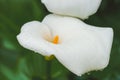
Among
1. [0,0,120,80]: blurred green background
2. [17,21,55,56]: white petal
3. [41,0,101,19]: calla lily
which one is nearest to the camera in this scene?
[17,21,55,56]: white petal

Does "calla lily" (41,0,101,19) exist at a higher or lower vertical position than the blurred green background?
higher

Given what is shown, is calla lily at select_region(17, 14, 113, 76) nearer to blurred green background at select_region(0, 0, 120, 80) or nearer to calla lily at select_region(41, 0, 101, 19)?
calla lily at select_region(41, 0, 101, 19)

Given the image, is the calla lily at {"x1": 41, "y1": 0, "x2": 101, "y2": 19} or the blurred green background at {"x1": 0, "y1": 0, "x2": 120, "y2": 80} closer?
the calla lily at {"x1": 41, "y1": 0, "x2": 101, "y2": 19}

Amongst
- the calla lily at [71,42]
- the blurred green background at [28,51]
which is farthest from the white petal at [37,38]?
the blurred green background at [28,51]

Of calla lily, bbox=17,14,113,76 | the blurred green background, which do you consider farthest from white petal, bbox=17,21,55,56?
the blurred green background

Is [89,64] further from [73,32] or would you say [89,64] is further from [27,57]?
[27,57]

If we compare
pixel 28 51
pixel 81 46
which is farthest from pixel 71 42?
pixel 28 51

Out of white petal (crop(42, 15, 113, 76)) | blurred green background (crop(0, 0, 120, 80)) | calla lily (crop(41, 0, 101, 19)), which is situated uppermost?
calla lily (crop(41, 0, 101, 19))

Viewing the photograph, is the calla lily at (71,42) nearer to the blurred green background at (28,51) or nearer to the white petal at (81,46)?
the white petal at (81,46)
